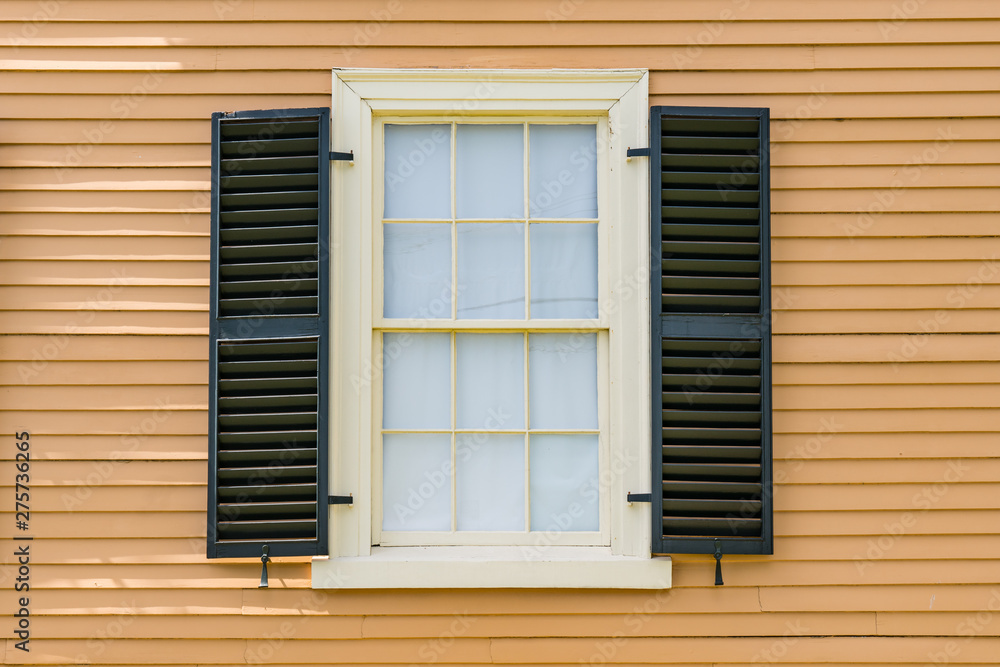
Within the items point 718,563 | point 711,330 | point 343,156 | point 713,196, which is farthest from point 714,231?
point 343,156

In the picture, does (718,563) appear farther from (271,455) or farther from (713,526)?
(271,455)

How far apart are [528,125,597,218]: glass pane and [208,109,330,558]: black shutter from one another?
0.84 metres

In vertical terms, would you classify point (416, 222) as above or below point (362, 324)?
above

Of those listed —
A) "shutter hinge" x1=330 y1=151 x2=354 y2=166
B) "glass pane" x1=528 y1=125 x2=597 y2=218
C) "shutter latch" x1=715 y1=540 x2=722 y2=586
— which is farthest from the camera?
"glass pane" x1=528 y1=125 x2=597 y2=218

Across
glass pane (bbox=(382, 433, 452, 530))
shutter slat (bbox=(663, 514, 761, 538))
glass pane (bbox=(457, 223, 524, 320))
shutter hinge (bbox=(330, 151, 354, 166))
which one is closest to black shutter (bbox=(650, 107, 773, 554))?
shutter slat (bbox=(663, 514, 761, 538))

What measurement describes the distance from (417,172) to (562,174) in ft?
1.96

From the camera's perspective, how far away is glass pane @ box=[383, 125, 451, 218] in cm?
323

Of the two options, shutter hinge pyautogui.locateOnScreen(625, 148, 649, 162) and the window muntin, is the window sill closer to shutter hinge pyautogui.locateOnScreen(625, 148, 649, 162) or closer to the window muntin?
the window muntin

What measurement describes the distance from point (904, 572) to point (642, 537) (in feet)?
3.43

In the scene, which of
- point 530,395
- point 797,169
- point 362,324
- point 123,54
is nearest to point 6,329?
point 123,54

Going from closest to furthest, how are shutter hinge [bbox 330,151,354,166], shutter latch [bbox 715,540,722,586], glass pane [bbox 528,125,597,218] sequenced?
shutter latch [bbox 715,540,722,586] → shutter hinge [bbox 330,151,354,166] → glass pane [bbox 528,125,597,218]

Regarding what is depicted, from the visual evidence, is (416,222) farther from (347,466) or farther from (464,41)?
(347,466)

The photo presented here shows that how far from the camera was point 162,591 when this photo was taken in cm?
310

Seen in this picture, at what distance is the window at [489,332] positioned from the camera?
302 cm
